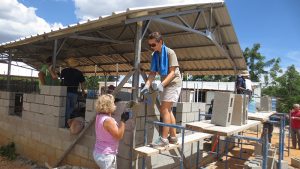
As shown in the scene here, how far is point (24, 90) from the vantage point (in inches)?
385

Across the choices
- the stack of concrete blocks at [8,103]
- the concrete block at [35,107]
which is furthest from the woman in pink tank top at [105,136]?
the stack of concrete blocks at [8,103]

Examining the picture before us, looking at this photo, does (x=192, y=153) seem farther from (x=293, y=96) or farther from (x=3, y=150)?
(x=293, y=96)

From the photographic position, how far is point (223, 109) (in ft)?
15.0

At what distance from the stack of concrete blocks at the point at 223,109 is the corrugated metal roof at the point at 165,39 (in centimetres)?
191

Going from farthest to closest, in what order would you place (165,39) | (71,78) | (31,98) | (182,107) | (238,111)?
(165,39)
(31,98)
(71,78)
(182,107)
(238,111)

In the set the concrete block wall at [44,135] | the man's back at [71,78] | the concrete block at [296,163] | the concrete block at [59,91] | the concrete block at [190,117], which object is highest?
the man's back at [71,78]

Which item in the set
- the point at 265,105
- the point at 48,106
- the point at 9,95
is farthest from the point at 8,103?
the point at 265,105

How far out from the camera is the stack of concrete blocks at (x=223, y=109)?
4551 mm

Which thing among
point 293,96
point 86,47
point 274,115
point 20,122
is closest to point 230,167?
point 274,115

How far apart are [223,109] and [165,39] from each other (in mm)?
4874

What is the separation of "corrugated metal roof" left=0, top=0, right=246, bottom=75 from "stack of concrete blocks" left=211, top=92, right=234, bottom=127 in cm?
191

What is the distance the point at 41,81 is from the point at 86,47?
155 inches

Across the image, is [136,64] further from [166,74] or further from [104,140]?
[104,140]

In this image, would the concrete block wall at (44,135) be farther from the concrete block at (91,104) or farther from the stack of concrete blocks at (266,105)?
the stack of concrete blocks at (266,105)
